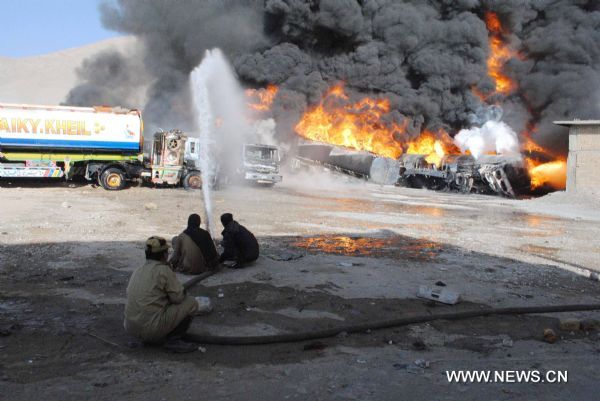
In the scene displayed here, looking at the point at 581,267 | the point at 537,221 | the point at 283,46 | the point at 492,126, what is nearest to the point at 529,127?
the point at 492,126

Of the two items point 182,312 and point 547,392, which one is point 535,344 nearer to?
point 547,392

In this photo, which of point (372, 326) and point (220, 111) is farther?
point (220, 111)

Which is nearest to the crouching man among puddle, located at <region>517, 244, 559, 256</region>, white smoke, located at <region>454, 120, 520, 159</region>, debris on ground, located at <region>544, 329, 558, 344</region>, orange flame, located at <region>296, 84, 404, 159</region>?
debris on ground, located at <region>544, 329, 558, 344</region>

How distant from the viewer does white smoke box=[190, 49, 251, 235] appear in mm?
25016

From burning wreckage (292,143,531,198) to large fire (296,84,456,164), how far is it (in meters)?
7.55

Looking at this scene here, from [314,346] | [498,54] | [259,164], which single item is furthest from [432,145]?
[314,346]

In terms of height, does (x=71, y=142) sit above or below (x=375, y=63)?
below

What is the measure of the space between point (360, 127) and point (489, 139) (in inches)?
403

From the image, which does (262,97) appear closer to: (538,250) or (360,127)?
(360,127)

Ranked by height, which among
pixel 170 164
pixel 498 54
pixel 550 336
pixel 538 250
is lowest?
pixel 550 336

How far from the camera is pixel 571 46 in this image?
39656 millimetres

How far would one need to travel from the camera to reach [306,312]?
579cm

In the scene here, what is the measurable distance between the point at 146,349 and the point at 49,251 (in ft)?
15.9

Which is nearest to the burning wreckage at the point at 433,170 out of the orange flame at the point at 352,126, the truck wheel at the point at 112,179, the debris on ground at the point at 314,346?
the orange flame at the point at 352,126
